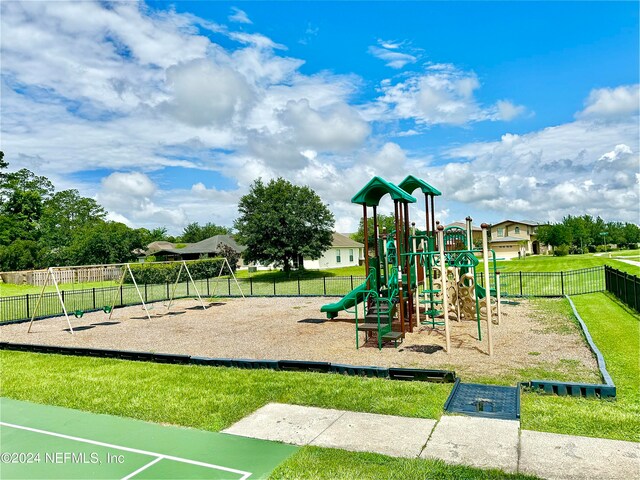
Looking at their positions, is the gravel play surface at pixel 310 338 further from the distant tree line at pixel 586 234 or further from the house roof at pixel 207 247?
the distant tree line at pixel 586 234

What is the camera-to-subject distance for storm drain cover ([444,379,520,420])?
582 centimetres

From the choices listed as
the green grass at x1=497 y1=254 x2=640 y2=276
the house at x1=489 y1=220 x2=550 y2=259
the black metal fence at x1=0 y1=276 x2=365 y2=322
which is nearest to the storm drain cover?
the black metal fence at x1=0 y1=276 x2=365 y2=322

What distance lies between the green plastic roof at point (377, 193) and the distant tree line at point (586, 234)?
51380 millimetres

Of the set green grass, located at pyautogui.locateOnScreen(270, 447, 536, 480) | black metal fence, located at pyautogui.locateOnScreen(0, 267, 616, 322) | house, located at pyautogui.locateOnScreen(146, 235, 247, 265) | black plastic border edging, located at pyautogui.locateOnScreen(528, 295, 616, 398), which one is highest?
house, located at pyautogui.locateOnScreen(146, 235, 247, 265)

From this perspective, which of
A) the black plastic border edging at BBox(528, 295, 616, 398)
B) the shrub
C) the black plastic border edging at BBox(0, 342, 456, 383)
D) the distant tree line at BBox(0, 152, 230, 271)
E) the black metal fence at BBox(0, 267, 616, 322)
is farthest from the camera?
the distant tree line at BBox(0, 152, 230, 271)

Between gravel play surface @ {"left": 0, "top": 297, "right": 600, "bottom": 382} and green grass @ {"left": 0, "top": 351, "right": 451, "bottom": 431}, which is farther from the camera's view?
gravel play surface @ {"left": 0, "top": 297, "right": 600, "bottom": 382}

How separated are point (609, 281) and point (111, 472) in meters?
18.3

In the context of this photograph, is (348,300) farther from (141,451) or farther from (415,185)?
(141,451)

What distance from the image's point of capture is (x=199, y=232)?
10338 cm

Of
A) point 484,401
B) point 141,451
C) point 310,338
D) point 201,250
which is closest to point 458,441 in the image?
point 484,401

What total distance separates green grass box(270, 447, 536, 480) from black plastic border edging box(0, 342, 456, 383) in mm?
2769

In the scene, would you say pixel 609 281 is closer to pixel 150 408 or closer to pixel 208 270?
pixel 150 408

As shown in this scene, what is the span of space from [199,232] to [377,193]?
9543cm

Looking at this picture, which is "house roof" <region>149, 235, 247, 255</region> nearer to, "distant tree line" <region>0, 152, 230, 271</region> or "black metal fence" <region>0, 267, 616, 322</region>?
"distant tree line" <region>0, 152, 230, 271</region>
